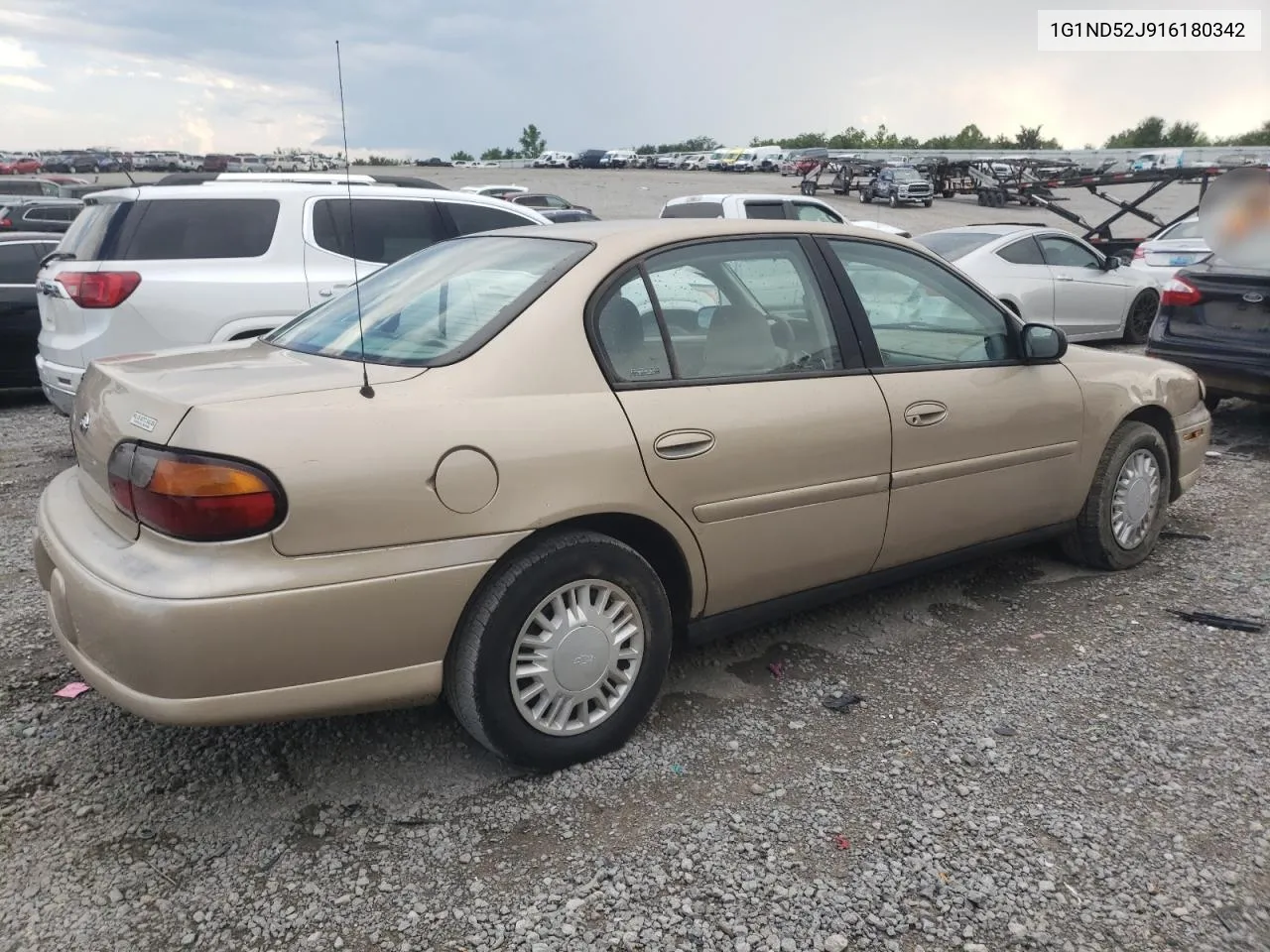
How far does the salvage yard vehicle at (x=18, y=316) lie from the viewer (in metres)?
8.55

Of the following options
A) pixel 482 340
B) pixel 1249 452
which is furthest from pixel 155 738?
pixel 1249 452

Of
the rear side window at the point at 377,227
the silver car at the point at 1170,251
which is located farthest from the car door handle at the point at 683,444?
the silver car at the point at 1170,251

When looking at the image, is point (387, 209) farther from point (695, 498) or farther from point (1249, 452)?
point (1249, 452)

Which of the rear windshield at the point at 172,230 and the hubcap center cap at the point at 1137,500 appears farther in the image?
the rear windshield at the point at 172,230

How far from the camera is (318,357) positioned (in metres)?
3.11

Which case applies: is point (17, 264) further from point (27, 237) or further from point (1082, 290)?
point (1082, 290)

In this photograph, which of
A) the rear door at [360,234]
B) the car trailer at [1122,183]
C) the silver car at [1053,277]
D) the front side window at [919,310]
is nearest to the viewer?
the front side window at [919,310]

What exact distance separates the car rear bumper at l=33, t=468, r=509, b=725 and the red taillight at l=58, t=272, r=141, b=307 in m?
3.88

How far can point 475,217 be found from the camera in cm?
760

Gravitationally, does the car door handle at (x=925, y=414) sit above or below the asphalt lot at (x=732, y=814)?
above

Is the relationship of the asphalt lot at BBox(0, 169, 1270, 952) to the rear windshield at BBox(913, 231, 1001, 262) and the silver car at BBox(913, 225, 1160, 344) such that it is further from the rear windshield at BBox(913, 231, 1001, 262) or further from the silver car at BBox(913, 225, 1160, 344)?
the rear windshield at BBox(913, 231, 1001, 262)

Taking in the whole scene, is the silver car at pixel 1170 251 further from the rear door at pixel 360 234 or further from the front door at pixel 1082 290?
the rear door at pixel 360 234

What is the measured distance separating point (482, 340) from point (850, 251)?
1.60 meters

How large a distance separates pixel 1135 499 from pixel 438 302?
3288 millimetres
